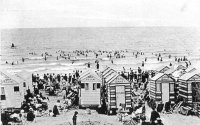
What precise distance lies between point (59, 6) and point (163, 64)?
2684 mm

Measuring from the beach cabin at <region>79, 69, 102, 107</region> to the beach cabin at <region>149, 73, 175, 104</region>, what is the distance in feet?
3.18

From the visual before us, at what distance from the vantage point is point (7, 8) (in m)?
5.38

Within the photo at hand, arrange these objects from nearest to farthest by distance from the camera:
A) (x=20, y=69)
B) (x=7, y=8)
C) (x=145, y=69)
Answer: (x=7, y=8)
(x=20, y=69)
(x=145, y=69)

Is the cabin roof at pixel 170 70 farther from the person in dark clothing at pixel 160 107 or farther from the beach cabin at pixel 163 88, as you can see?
the person in dark clothing at pixel 160 107

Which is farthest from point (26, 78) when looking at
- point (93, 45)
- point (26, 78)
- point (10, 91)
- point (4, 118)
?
point (93, 45)

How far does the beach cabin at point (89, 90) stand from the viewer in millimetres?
5940

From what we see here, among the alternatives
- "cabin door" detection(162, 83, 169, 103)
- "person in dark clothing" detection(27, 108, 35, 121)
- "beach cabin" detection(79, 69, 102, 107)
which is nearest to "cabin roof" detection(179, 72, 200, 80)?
"cabin door" detection(162, 83, 169, 103)

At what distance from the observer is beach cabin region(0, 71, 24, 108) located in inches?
226

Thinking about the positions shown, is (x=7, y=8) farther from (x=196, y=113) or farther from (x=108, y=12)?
(x=196, y=113)

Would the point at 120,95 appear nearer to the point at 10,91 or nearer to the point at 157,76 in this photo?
the point at 157,76

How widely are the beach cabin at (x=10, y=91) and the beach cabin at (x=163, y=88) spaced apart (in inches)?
91.9

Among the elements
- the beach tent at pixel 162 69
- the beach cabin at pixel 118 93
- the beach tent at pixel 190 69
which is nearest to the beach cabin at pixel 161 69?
the beach tent at pixel 162 69

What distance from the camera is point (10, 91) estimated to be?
19.2 feet

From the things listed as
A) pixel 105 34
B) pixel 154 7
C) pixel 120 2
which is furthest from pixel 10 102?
pixel 154 7
